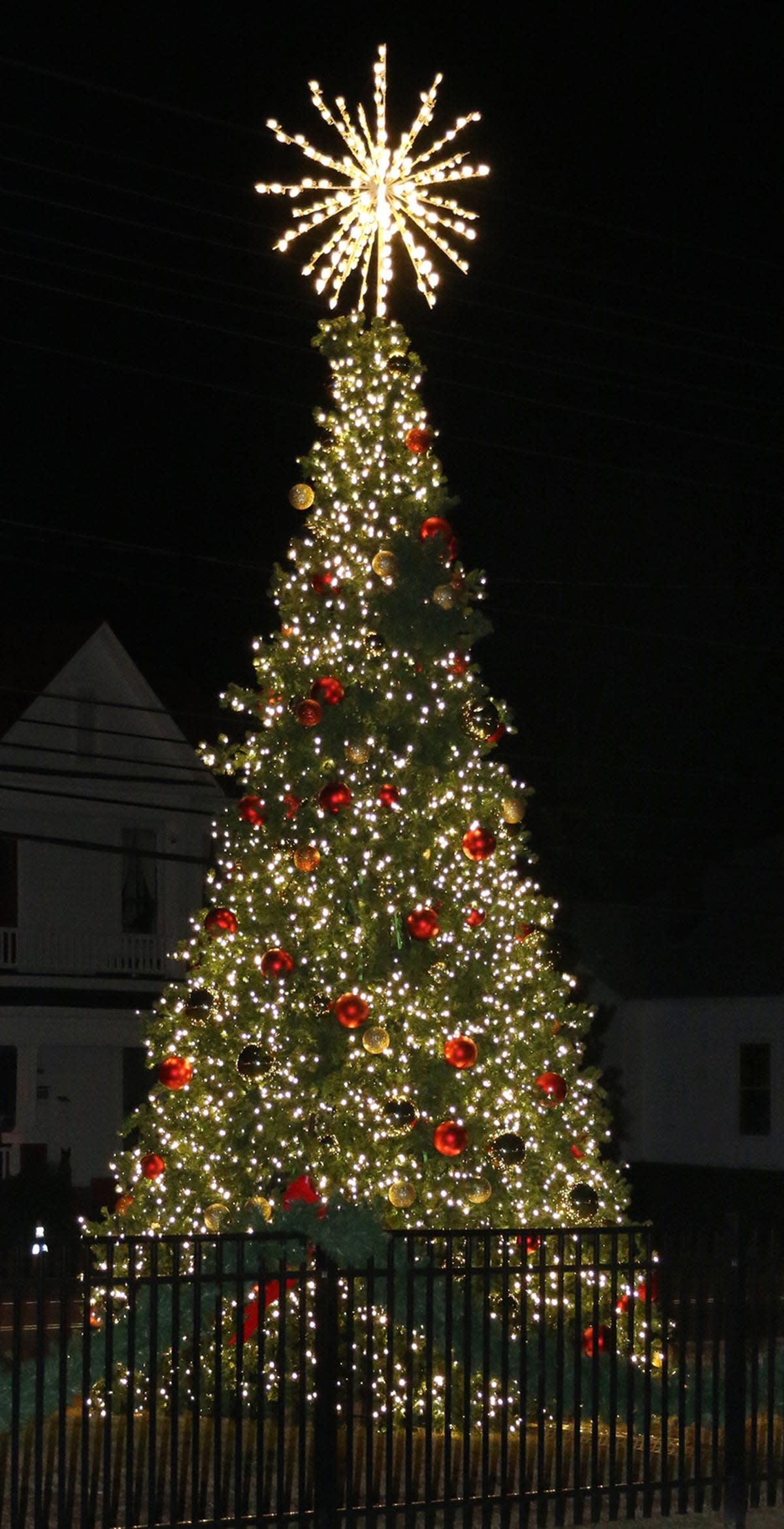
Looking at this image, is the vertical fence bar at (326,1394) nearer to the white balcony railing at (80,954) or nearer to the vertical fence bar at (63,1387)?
the vertical fence bar at (63,1387)

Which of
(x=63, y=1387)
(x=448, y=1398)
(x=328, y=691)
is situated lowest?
(x=448, y=1398)

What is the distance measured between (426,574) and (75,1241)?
16.8 ft

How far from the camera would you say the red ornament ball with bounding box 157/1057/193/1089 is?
483 inches

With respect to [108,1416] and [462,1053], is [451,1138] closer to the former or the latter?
[462,1053]

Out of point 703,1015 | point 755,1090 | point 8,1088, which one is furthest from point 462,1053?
point 703,1015

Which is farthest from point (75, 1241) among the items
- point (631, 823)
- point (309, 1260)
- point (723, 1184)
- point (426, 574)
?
point (631, 823)

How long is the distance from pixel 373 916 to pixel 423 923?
0.42 m

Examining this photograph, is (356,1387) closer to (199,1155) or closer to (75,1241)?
(199,1155)

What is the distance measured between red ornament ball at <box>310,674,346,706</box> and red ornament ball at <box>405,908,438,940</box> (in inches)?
58.0

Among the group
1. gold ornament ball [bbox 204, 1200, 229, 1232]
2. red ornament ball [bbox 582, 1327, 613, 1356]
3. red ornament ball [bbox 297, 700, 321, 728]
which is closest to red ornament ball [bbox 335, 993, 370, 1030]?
gold ornament ball [bbox 204, 1200, 229, 1232]

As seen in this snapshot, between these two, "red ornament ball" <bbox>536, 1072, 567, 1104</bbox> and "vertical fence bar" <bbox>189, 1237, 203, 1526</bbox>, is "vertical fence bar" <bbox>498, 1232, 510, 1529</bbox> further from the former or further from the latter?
"red ornament ball" <bbox>536, 1072, 567, 1104</bbox>

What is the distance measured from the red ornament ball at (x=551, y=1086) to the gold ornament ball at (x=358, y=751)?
231cm

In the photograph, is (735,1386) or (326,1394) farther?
(735,1386)

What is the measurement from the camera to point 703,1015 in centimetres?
3691
